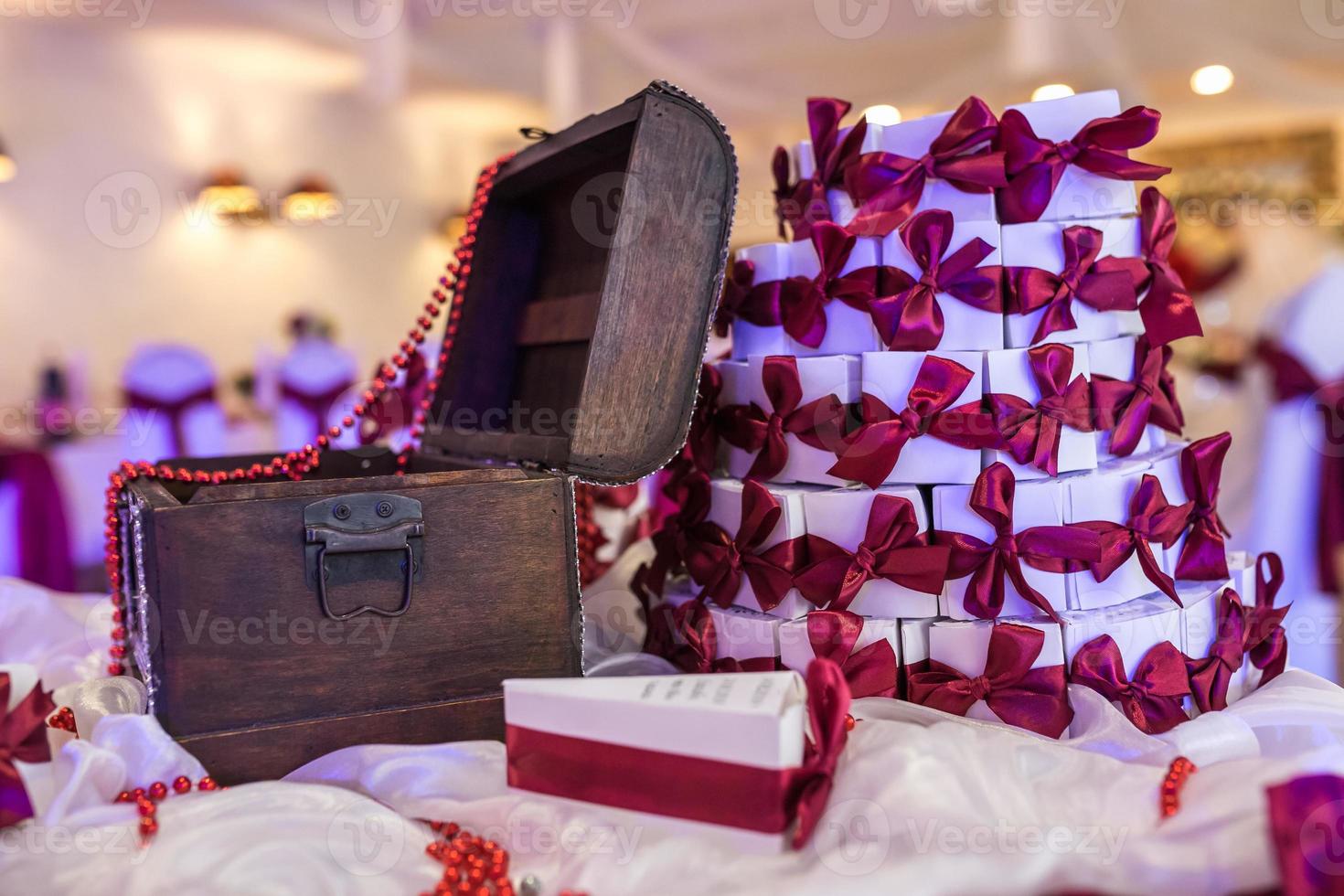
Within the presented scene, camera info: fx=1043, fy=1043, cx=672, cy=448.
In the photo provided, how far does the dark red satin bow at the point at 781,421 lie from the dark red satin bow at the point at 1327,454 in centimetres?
170

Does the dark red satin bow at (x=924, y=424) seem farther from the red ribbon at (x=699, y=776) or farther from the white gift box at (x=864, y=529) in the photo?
the red ribbon at (x=699, y=776)

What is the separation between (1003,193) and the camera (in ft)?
4.14

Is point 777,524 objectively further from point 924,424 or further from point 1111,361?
point 1111,361

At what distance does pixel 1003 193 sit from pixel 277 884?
1.07 meters

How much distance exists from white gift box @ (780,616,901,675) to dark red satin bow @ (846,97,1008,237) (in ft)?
1.54

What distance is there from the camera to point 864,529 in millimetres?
1235

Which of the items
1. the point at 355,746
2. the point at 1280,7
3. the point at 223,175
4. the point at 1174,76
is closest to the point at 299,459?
the point at 355,746

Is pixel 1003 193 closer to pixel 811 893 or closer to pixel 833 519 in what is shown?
pixel 833 519

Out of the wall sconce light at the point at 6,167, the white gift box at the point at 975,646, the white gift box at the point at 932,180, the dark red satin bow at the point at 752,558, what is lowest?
the white gift box at the point at 975,646

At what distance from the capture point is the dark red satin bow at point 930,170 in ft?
4.02

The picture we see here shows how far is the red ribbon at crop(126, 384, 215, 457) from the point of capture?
145 inches

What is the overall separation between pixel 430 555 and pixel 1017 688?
0.68 metres

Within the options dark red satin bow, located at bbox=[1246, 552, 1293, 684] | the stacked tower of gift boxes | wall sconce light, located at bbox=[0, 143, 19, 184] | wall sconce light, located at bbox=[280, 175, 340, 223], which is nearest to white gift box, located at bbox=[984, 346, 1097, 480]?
the stacked tower of gift boxes

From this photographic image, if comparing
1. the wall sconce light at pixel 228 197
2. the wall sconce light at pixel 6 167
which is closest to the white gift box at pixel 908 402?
the wall sconce light at pixel 6 167
